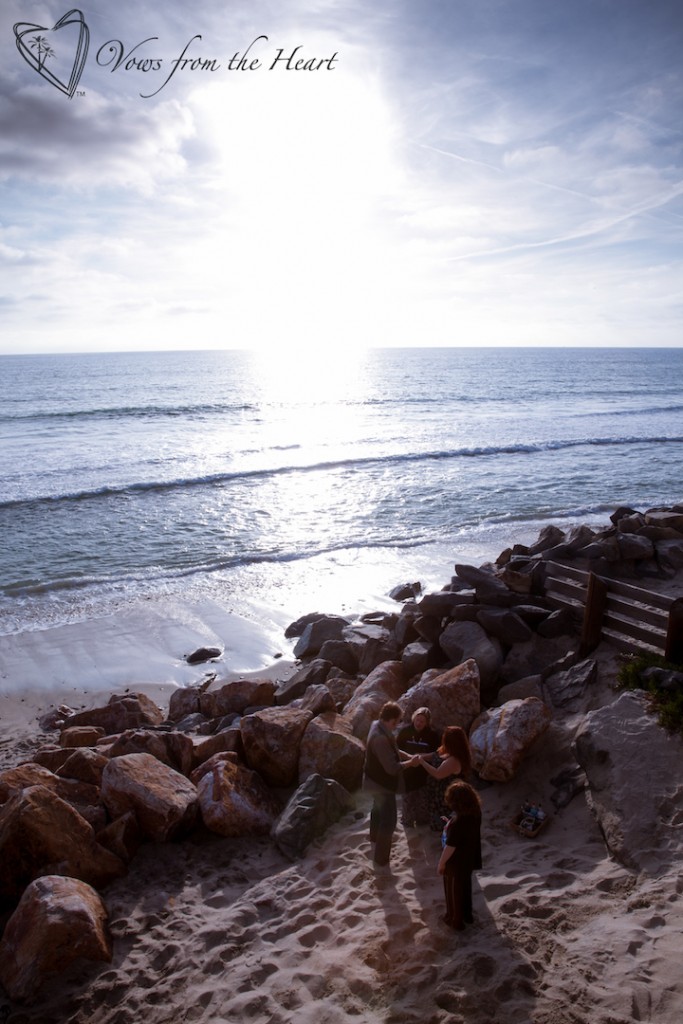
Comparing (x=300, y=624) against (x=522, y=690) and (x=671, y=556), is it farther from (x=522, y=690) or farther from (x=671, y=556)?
(x=671, y=556)

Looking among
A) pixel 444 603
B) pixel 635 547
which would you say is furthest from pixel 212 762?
pixel 635 547

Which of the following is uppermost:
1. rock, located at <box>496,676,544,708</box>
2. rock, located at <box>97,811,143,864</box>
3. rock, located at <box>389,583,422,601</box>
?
rock, located at <box>496,676,544,708</box>

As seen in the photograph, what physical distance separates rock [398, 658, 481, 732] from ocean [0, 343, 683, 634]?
7.45 meters

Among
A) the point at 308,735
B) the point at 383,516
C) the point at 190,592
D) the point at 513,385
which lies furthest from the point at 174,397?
the point at 308,735

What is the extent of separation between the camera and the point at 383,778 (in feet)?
22.0

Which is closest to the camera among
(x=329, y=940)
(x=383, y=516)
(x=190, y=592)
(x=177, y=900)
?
(x=329, y=940)

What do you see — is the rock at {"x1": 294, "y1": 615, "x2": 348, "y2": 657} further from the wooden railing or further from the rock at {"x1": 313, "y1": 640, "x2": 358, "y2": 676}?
the wooden railing

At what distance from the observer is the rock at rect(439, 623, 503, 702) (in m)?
9.34

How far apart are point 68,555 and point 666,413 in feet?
163

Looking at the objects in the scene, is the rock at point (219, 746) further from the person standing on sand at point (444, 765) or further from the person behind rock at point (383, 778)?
the person standing on sand at point (444, 765)

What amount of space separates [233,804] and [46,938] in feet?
7.71

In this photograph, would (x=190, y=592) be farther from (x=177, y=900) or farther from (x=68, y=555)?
(x=177, y=900)

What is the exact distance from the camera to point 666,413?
2174 inches

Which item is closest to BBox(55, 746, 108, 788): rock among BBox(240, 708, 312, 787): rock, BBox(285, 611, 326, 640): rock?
BBox(240, 708, 312, 787): rock
